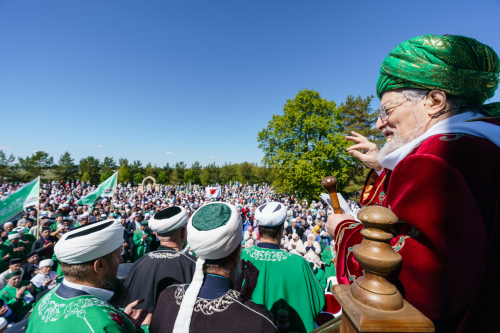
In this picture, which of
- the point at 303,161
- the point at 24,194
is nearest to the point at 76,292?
the point at 24,194

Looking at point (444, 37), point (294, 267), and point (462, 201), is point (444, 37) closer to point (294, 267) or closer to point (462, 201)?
point (462, 201)

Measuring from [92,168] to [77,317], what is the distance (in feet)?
196

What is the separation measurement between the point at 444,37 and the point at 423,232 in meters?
1.30

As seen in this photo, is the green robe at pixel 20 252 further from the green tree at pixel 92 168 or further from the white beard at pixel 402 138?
the green tree at pixel 92 168

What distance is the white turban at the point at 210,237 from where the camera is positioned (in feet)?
5.58

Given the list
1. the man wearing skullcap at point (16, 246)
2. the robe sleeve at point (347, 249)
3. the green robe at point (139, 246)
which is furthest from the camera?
the green robe at point (139, 246)

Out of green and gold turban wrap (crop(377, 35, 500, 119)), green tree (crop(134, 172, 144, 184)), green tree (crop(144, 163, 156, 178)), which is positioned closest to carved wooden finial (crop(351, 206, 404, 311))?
green and gold turban wrap (crop(377, 35, 500, 119))

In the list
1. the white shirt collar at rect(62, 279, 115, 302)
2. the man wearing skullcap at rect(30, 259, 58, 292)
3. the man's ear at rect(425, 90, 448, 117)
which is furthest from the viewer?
the man wearing skullcap at rect(30, 259, 58, 292)

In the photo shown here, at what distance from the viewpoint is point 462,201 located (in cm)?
99

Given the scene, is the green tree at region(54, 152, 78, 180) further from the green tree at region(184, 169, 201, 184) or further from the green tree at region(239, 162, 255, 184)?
the green tree at region(239, 162, 255, 184)

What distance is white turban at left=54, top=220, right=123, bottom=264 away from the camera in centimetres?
188

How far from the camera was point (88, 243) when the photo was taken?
1.94m

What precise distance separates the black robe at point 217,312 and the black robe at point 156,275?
1414 mm

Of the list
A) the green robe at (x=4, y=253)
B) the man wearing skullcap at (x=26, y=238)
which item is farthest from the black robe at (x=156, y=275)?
the man wearing skullcap at (x=26, y=238)
